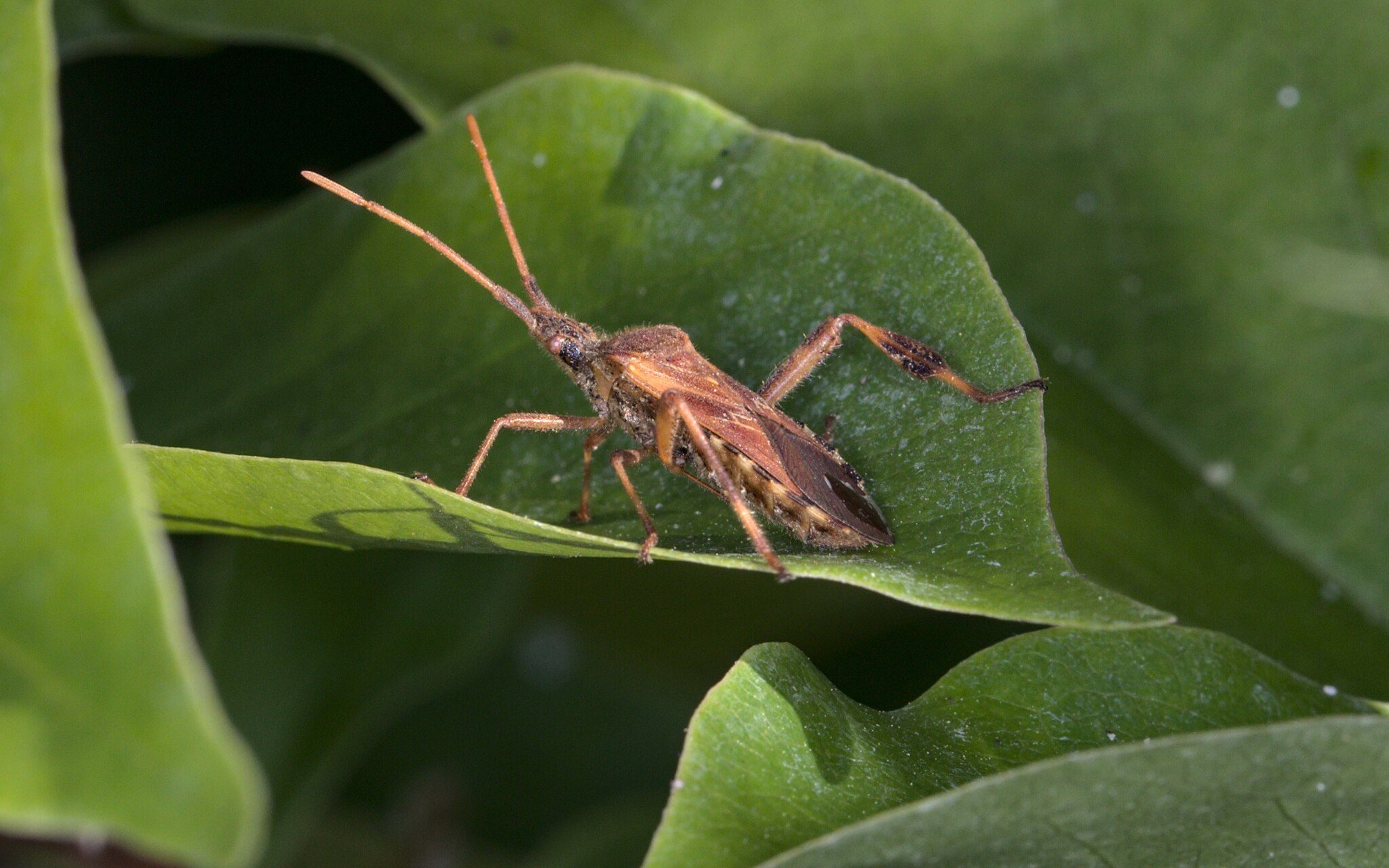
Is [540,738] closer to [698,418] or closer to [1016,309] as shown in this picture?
[698,418]

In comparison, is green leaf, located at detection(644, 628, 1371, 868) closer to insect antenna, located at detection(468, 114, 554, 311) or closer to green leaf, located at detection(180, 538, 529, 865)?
insect antenna, located at detection(468, 114, 554, 311)

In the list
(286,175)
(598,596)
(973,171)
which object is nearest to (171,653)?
(973,171)

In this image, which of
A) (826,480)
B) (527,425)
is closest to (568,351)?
(527,425)

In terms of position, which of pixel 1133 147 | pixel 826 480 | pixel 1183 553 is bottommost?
pixel 826 480

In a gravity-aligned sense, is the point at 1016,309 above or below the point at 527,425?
above

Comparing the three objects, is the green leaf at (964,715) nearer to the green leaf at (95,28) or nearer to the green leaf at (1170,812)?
the green leaf at (1170,812)

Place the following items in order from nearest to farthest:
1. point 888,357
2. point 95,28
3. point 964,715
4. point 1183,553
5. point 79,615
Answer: point 79,615 < point 964,715 < point 888,357 < point 1183,553 < point 95,28

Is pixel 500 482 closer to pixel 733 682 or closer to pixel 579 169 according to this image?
pixel 579 169

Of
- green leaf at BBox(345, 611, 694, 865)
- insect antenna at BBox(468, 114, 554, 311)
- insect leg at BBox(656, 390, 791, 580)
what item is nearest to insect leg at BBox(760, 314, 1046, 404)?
insect leg at BBox(656, 390, 791, 580)
